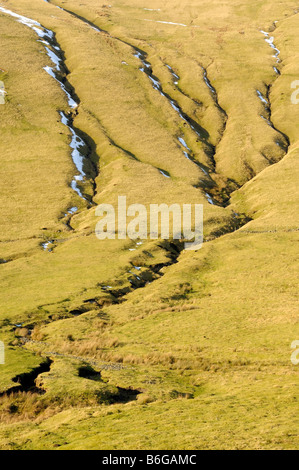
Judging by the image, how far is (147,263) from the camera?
229 ft

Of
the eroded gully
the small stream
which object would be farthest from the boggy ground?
the small stream

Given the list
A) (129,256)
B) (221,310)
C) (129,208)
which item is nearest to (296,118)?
(129,208)

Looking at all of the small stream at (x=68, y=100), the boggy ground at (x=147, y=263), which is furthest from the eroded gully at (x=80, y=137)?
the boggy ground at (x=147, y=263)

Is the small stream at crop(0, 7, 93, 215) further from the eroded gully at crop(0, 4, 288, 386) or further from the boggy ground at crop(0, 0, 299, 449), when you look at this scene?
the boggy ground at crop(0, 0, 299, 449)

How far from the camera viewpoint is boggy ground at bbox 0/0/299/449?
27.3 metres

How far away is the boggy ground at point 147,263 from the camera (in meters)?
27.3

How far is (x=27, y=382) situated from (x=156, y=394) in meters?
9.73

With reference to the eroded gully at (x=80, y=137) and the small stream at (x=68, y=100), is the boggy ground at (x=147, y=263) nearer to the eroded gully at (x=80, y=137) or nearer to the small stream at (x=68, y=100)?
the eroded gully at (x=80, y=137)

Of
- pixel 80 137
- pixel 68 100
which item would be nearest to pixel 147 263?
pixel 80 137

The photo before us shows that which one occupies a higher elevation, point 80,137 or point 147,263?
point 80,137

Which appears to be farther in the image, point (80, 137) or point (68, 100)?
point (68, 100)

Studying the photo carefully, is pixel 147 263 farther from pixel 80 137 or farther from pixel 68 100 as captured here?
pixel 68 100

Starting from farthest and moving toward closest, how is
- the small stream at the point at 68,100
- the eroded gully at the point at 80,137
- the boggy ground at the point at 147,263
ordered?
the small stream at the point at 68,100 → the eroded gully at the point at 80,137 → the boggy ground at the point at 147,263

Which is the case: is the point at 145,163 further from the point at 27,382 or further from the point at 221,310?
the point at 27,382
